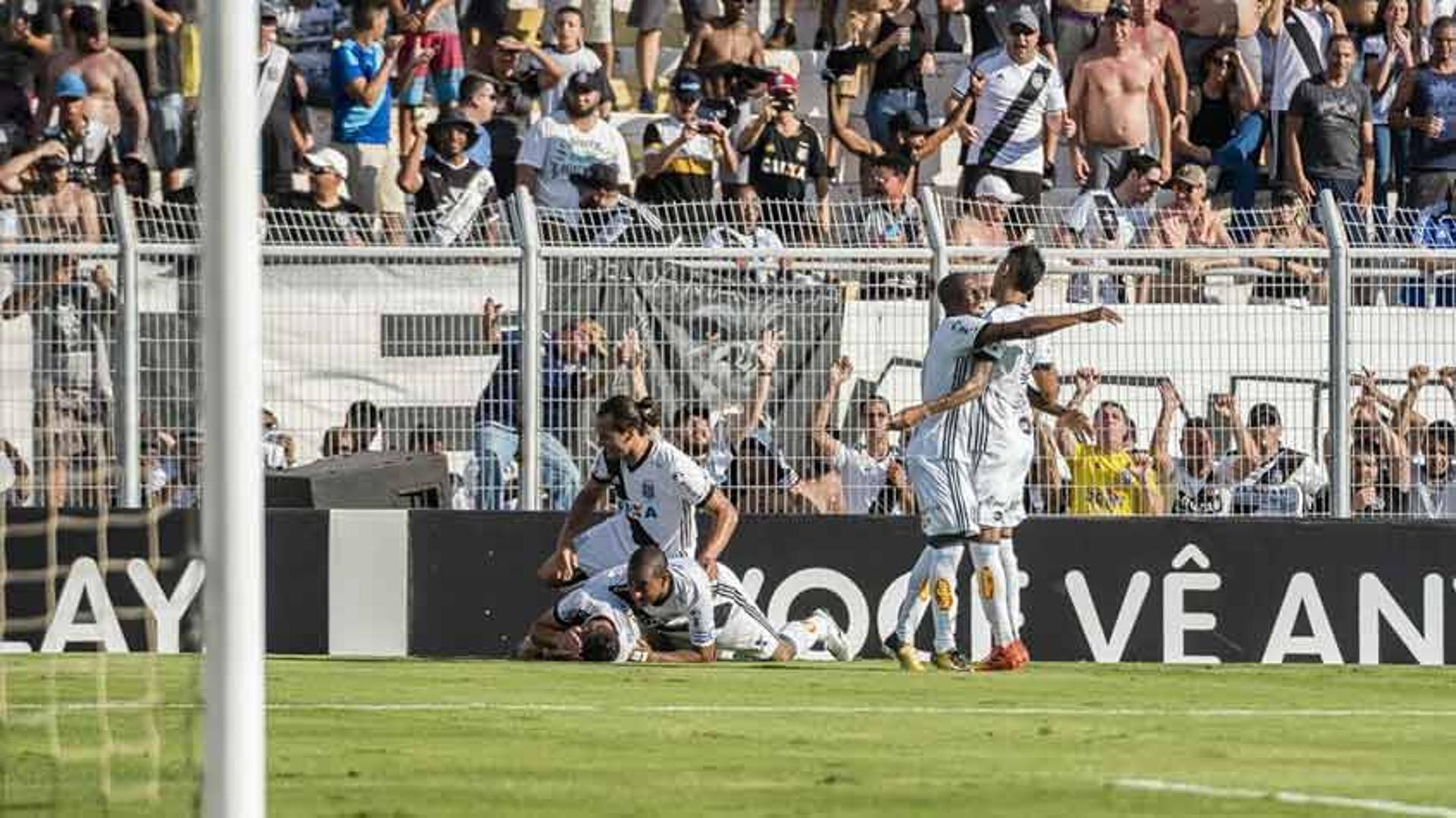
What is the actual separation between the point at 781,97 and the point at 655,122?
93 centimetres

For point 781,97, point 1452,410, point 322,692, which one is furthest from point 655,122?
point 322,692

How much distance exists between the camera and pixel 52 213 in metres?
14.7

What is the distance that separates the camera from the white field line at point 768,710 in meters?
13.0

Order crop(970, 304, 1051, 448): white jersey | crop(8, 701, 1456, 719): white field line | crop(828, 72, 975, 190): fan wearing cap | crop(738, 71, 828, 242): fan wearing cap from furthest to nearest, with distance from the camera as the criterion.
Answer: crop(828, 72, 975, 190): fan wearing cap → crop(738, 71, 828, 242): fan wearing cap → crop(970, 304, 1051, 448): white jersey → crop(8, 701, 1456, 719): white field line

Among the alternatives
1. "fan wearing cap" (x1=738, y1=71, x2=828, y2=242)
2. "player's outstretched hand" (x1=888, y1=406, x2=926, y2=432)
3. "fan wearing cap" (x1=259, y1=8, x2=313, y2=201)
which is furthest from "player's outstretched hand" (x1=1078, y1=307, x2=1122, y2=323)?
"fan wearing cap" (x1=259, y1=8, x2=313, y2=201)

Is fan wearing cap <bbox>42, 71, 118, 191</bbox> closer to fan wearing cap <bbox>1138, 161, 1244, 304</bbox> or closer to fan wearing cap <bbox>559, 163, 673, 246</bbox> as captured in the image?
fan wearing cap <bbox>559, 163, 673, 246</bbox>

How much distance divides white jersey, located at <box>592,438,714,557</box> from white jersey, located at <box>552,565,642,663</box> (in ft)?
0.94

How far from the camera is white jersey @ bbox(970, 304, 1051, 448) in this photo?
15867 millimetres

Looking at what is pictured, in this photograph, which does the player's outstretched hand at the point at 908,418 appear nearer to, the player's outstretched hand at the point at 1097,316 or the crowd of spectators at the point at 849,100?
the player's outstretched hand at the point at 1097,316

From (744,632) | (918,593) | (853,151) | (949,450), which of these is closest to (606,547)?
(744,632)

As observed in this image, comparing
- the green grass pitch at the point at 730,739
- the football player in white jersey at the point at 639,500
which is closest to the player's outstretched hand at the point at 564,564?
the football player in white jersey at the point at 639,500

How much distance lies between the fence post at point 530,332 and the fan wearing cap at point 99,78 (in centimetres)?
545

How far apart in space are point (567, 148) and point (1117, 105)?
428 cm

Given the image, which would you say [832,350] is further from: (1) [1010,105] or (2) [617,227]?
(1) [1010,105]
